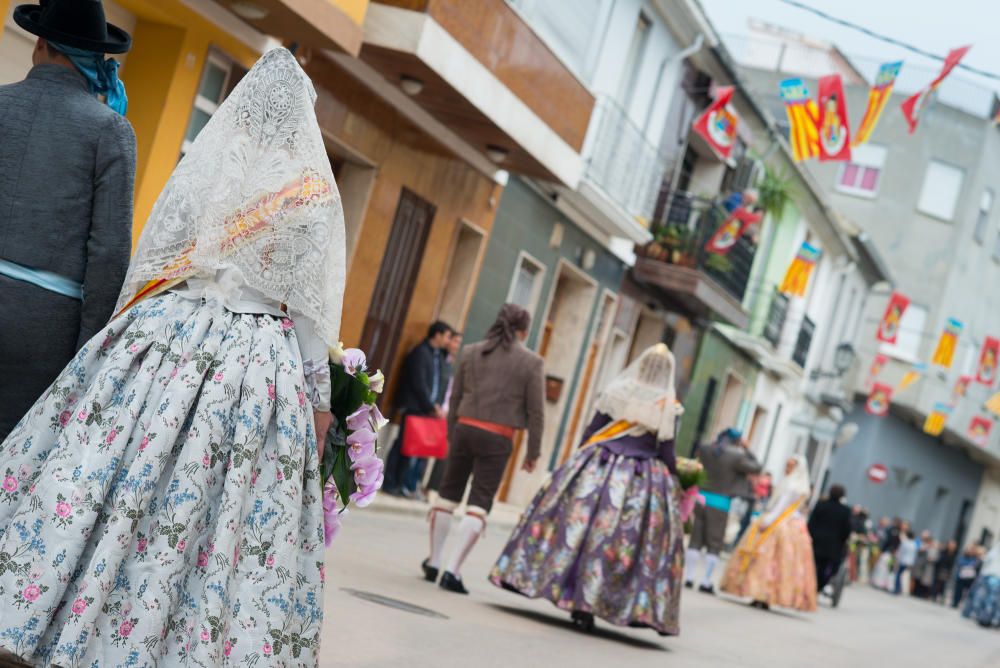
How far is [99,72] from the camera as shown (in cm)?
536

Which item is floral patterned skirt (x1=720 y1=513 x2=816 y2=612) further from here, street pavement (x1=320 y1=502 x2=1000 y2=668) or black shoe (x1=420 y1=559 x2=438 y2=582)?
black shoe (x1=420 y1=559 x2=438 y2=582)

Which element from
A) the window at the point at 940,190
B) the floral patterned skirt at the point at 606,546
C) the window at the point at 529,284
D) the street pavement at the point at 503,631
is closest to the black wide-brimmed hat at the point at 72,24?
the street pavement at the point at 503,631

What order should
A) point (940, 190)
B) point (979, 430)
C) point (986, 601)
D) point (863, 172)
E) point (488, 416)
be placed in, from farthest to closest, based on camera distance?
1. point (979, 430)
2. point (863, 172)
3. point (940, 190)
4. point (986, 601)
5. point (488, 416)

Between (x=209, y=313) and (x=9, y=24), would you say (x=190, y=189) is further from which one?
(x=9, y=24)

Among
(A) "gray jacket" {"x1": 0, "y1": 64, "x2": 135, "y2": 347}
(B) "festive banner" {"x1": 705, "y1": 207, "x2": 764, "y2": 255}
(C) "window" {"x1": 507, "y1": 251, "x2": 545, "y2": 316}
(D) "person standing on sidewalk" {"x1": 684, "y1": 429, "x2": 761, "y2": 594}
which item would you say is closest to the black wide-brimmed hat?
(A) "gray jacket" {"x1": 0, "y1": 64, "x2": 135, "y2": 347}

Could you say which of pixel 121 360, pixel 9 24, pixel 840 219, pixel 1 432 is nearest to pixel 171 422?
pixel 121 360

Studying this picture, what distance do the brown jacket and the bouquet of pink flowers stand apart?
5.73 m

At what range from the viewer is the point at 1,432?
199 inches

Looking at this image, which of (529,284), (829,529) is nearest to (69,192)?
(529,284)

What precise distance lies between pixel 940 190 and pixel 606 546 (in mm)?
41069

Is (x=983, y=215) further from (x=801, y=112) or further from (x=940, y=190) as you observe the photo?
(x=801, y=112)

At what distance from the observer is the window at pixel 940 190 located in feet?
162

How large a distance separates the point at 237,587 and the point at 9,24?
8.00 m

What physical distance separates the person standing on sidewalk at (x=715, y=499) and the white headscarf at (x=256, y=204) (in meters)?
13.8
